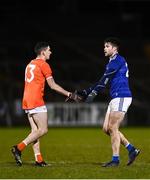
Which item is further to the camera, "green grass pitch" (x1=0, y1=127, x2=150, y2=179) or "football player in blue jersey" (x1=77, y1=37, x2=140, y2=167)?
"football player in blue jersey" (x1=77, y1=37, x2=140, y2=167)

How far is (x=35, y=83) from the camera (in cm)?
1299

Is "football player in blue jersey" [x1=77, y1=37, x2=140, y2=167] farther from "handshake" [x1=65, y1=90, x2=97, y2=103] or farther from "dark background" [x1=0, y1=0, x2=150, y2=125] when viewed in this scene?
"dark background" [x1=0, y1=0, x2=150, y2=125]

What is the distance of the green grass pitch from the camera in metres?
11.4

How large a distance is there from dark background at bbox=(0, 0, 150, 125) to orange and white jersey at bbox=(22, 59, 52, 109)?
1732 centimetres

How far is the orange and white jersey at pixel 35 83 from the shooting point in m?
12.9

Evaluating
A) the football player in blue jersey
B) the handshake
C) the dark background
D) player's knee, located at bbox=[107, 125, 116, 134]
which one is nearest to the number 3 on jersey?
the handshake

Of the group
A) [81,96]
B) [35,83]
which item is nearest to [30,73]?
[35,83]

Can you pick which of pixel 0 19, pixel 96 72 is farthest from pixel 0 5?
pixel 96 72

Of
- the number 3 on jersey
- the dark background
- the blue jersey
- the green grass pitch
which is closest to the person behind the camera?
the green grass pitch

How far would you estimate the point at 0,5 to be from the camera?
135 ft

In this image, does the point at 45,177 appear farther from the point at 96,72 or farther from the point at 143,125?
the point at 96,72

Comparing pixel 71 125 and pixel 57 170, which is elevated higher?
pixel 57 170

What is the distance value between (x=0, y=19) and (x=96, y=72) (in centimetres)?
934

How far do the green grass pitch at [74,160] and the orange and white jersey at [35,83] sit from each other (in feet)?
3.63
